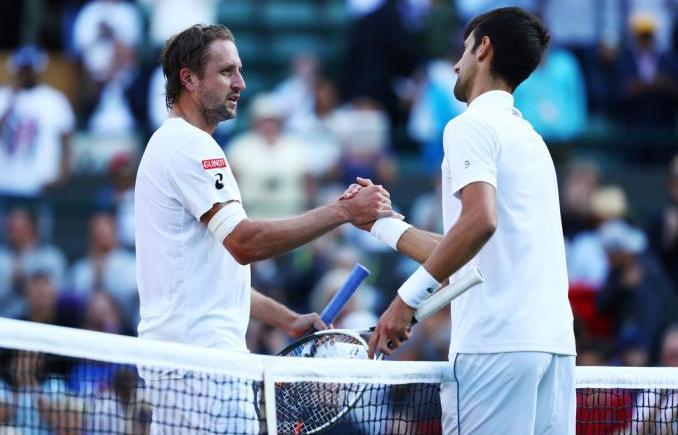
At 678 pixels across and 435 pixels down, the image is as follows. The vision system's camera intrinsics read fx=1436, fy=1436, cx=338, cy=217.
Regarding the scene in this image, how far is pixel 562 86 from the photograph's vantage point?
14.2m

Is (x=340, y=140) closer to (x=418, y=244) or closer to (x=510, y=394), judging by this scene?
(x=418, y=244)

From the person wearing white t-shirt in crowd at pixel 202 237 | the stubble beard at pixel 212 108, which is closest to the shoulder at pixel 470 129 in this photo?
the person wearing white t-shirt in crowd at pixel 202 237

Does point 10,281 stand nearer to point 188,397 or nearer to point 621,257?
point 621,257

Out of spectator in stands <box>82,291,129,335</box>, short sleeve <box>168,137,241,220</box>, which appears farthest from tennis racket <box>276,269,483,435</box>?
spectator in stands <box>82,291,129,335</box>

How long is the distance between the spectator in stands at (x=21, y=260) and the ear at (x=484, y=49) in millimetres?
7397

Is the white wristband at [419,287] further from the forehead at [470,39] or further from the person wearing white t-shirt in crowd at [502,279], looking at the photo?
the forehead at [470,39]

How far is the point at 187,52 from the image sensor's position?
6.44 metres

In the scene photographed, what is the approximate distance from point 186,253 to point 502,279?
1350 millimetres

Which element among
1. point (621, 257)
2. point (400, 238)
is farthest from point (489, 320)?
point (621, 257)

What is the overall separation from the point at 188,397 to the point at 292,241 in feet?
2.65

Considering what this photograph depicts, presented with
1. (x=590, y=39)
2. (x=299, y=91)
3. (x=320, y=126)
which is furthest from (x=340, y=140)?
(x=590, y=39)

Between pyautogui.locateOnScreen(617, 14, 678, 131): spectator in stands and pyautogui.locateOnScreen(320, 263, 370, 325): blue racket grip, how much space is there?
900cm

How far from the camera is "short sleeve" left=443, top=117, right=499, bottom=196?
5656 mm

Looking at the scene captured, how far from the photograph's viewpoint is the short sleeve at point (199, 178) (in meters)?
6.10
